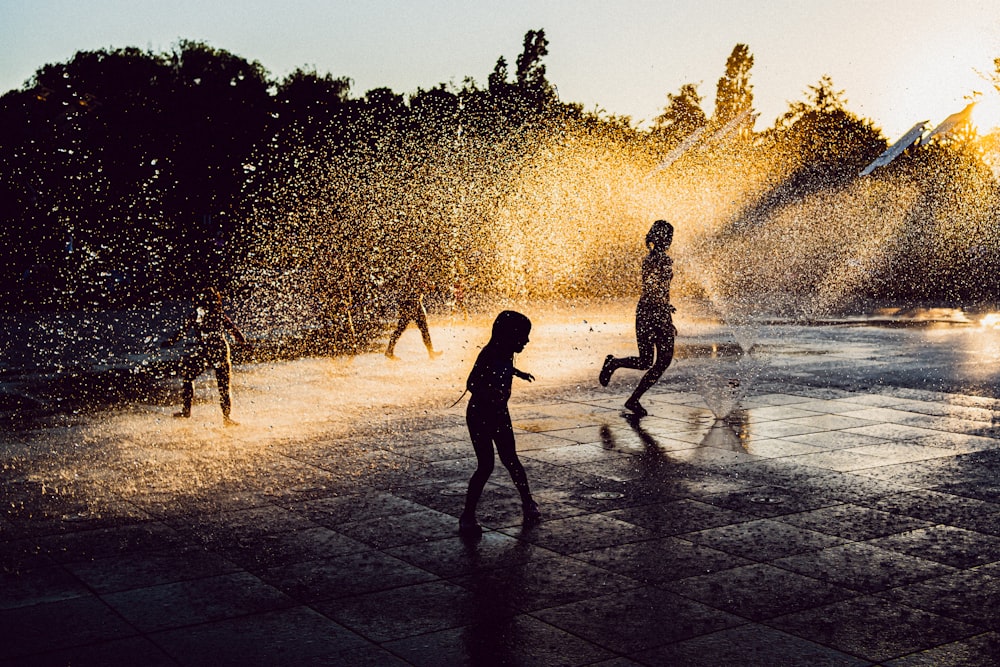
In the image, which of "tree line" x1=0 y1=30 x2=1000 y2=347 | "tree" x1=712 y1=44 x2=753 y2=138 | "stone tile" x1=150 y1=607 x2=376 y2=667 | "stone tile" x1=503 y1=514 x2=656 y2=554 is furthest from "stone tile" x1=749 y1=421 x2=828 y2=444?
"tree" x1=712 y1=44 x2=753 y2=138

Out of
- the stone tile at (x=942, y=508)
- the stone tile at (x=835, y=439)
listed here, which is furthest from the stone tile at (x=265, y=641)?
the stone tile at (x=835, y=439)

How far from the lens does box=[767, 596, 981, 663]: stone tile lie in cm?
426

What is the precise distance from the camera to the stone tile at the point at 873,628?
4.26 m

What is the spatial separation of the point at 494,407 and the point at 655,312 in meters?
4.17

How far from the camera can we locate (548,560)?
550cm

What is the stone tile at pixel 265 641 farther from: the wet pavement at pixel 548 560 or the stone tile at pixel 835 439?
the stone tile at pixel 835 439

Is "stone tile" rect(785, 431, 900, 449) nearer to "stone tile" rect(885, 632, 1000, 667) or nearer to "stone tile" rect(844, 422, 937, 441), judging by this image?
"stone tile" rect(844, 422, 937, 441)

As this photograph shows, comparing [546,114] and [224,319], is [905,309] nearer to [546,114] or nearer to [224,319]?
[224,319]

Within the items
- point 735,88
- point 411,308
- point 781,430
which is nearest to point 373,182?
point 411,308

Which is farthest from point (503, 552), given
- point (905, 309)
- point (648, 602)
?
point (905, 309)

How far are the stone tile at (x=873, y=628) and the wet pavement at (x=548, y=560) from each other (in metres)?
0.01

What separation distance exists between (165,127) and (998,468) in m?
47.1

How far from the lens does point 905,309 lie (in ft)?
89.3

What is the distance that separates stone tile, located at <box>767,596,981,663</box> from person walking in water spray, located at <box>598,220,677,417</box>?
508 cm
